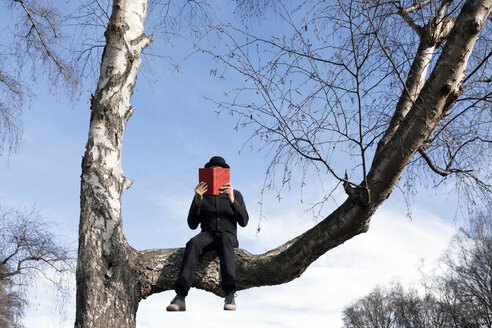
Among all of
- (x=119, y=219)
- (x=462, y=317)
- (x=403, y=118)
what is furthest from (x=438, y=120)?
(x=462, y=317)

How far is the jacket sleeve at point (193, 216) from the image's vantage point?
194 inches

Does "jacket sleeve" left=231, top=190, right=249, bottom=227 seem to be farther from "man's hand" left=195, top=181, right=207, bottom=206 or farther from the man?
"man's hand" left=195, top=181, right=207, bottom=206

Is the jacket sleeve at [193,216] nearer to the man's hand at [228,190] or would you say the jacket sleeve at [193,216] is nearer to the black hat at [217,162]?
the man's hand at [228,190]

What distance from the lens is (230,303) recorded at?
435 cm

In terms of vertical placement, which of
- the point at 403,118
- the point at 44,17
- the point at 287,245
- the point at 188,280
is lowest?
the point at 188,280

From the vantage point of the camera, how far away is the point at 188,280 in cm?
434

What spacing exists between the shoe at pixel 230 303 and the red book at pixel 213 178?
988mm

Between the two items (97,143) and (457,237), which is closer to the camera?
(97,143)

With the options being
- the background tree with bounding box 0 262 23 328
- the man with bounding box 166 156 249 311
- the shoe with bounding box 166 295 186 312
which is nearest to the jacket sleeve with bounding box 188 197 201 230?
the man with bounding box 166 156 249 311

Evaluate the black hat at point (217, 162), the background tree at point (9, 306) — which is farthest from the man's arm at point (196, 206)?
the background tree at point (9, 306)

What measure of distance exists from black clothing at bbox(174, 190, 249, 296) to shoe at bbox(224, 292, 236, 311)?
0.05 meters

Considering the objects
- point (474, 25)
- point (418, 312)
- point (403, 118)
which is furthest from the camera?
point (418, 312)

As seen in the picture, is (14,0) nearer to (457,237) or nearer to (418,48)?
(418,48)

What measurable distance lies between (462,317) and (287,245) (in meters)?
28.6
